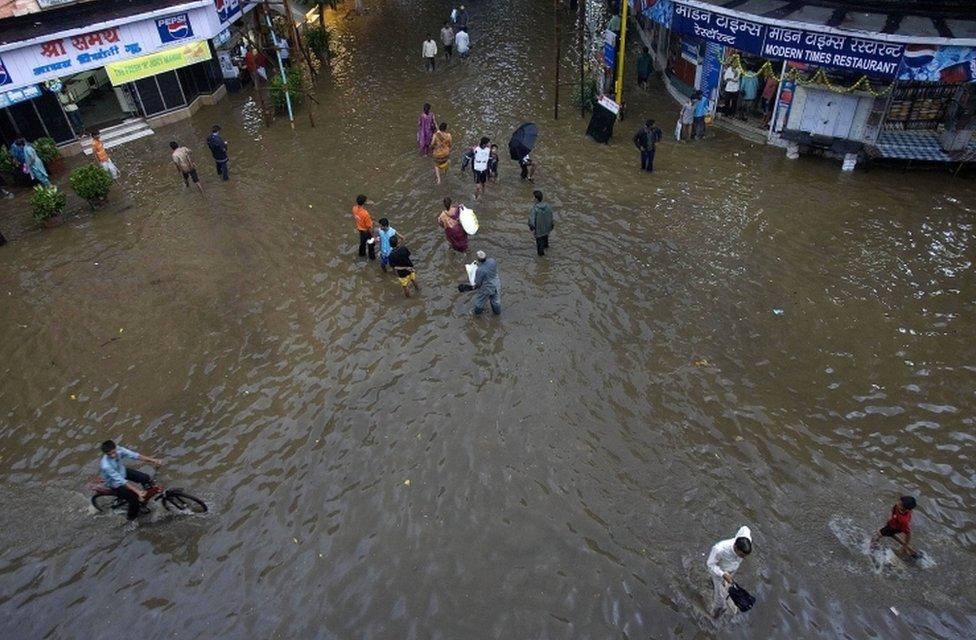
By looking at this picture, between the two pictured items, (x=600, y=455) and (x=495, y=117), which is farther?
(x=495, y=117)

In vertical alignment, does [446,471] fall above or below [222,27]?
below

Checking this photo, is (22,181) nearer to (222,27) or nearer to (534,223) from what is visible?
(222,27)

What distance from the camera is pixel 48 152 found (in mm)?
18078

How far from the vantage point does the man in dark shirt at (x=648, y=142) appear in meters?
16.6

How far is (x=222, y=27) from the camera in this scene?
22828mm

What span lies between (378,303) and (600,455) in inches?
228

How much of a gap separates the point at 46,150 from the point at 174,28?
18.9 ft

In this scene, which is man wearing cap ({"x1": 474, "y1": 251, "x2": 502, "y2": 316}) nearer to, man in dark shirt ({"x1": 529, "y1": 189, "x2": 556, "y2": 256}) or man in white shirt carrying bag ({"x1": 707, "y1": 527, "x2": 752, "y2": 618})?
man in dark shirt ({"x1": 529, "y1": 189, "x2": 556, "y2": 256})

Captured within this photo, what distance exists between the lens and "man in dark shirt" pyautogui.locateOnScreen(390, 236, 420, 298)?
12185 millimetres

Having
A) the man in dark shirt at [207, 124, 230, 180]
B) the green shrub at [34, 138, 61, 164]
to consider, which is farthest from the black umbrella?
the green shrub at [34, 138, 61, 164]

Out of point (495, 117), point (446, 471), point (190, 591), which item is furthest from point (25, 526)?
point (495, 117)

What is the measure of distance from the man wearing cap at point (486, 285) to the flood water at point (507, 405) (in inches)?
14.4

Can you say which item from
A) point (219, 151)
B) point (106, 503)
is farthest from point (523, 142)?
point (106, 503)

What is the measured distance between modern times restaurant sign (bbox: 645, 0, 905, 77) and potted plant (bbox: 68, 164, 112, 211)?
16593mm
